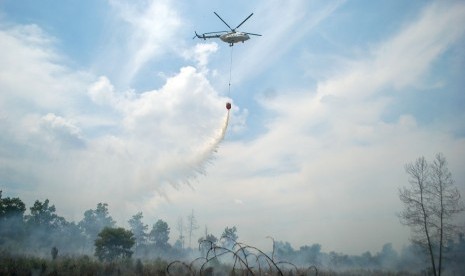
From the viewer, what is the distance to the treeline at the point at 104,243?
162 ft

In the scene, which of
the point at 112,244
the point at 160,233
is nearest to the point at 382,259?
the point at 160,233

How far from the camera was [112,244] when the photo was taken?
48719 millimetres

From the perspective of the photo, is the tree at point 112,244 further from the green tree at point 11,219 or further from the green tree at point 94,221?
the green tree at point 94,221

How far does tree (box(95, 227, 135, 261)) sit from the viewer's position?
48.0 meters

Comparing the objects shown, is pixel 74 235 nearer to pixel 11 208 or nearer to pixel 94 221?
pixel 94 221

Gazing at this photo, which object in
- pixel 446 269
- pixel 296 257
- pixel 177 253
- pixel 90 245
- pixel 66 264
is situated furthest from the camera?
pixel 296 257

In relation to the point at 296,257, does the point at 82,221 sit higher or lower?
higher

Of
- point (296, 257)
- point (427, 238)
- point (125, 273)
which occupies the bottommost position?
point (296, 257)

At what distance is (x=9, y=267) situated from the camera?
29.8m

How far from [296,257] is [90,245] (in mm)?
74471

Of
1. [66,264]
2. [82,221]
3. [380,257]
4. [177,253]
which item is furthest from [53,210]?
[380,257]

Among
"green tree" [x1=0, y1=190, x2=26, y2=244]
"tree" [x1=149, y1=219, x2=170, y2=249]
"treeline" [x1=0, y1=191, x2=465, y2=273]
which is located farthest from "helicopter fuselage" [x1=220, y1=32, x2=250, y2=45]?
"tree" [x1=149, y1=219, x2=170, y2=249]

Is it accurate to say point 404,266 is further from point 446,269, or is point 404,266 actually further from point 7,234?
point 7,234

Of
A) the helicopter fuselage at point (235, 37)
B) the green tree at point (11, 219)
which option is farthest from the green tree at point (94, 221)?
the helicopter fuselage at point (235, 37)
